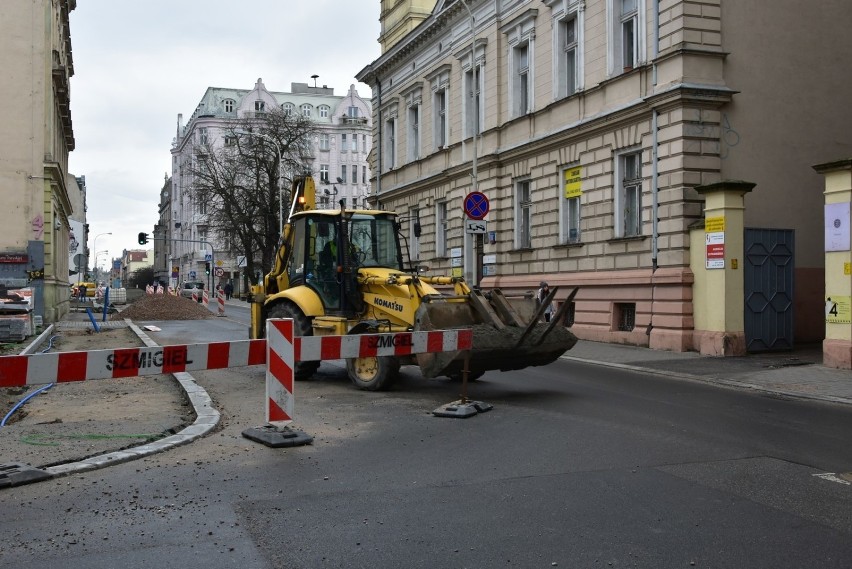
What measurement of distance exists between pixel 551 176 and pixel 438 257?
881 cm

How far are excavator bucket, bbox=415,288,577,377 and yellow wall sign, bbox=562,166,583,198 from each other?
11.6 m

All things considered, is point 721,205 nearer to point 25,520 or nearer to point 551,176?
point 551,176

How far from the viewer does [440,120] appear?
31.8 metres

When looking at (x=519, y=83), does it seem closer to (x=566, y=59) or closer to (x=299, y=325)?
(x=566, y=59)

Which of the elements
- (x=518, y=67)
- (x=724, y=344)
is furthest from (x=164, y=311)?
(x=724, y=344)

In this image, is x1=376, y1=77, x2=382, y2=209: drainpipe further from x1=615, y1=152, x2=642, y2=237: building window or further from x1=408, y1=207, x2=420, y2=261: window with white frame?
x1=615, y1=152, x2=642, y2=237: building window

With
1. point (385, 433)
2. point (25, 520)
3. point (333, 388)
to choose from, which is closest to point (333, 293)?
point (333, 388)

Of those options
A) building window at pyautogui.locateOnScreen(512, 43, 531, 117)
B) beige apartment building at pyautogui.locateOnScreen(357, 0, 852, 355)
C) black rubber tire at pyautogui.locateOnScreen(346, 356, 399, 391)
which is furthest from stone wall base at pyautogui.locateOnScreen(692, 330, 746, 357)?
building window at pyautogui.locateOnScreen(512, 43, 531, 117)

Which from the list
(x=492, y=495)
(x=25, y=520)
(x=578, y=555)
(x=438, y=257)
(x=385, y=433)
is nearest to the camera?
(x=578, y=555)

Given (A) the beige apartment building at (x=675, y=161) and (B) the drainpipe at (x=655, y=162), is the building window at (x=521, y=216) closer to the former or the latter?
(A) the beige apartment building at (x=675, y=161)

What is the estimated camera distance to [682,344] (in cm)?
1769

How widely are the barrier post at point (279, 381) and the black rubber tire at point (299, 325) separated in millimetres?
4614

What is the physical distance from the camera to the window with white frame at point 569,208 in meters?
22.6

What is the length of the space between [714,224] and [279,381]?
12.3 metres
